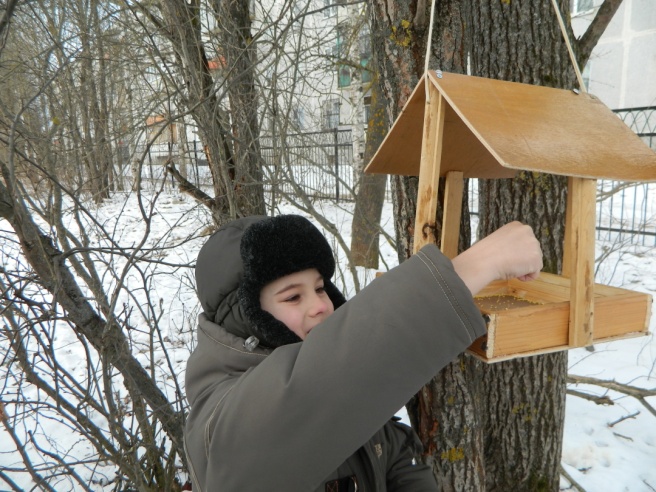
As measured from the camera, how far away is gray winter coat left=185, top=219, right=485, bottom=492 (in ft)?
2.64

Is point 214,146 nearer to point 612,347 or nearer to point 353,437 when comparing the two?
point 353,437

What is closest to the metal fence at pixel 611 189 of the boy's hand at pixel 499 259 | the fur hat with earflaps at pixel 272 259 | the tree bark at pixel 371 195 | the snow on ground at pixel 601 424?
the tree bark at pixel 371 195

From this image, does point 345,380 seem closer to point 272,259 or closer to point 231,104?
point 272,259

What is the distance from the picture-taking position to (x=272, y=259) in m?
1.12

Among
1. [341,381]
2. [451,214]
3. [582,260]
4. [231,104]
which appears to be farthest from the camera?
[231,104]

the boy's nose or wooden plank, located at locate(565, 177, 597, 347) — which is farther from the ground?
wooden plank, located at locate(565, 177, 597, 347)

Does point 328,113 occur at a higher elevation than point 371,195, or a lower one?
higher

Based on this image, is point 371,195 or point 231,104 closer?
point 231,104

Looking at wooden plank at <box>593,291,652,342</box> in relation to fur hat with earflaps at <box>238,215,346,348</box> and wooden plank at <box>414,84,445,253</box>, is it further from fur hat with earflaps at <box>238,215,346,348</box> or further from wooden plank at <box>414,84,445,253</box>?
fur hat with earflaps at <box>238,215,346,348</box>

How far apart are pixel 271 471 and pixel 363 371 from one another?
24cm

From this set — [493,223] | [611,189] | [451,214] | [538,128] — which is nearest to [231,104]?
[493,223]

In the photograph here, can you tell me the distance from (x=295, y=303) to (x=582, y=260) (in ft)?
2.22

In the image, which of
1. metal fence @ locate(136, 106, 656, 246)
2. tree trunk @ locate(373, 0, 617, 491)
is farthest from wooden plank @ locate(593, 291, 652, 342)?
metal fence @ locate(136, 106, 656, 246)

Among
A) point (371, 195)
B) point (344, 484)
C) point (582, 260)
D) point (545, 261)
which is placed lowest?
point (344, 484)
